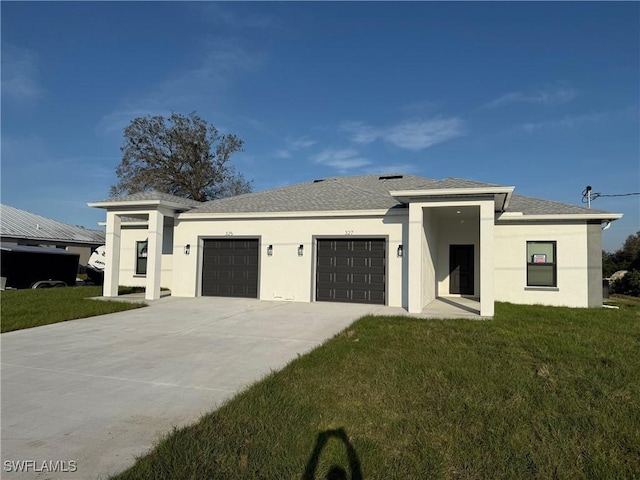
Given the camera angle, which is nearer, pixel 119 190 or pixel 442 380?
pixel 442 380

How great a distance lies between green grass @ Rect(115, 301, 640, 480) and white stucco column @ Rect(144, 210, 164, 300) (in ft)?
29.0

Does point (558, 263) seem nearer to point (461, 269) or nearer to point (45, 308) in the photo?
point (461, 269)

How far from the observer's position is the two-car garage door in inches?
497

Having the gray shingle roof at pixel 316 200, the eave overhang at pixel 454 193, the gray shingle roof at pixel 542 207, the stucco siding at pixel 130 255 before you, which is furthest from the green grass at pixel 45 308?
the gray shingle roof at pixel 542 207

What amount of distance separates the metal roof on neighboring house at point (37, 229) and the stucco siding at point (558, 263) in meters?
26.5

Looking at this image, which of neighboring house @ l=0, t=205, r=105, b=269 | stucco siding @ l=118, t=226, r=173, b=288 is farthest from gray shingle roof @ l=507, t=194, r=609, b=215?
neighboring house @ l=0, t=205, r=105, b=269

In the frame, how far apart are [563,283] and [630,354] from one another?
7469 mm

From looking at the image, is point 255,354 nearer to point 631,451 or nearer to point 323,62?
point 631,451

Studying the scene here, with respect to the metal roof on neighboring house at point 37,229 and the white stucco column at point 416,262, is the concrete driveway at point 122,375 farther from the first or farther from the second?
the metal roof on neighboring house at point 37,229

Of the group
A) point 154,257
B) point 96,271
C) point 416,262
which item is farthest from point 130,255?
point 416,262

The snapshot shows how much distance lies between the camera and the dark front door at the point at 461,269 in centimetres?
1516

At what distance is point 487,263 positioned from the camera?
1000 cm

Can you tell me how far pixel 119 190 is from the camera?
1308 inches

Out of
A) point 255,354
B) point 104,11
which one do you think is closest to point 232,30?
point 104,11
